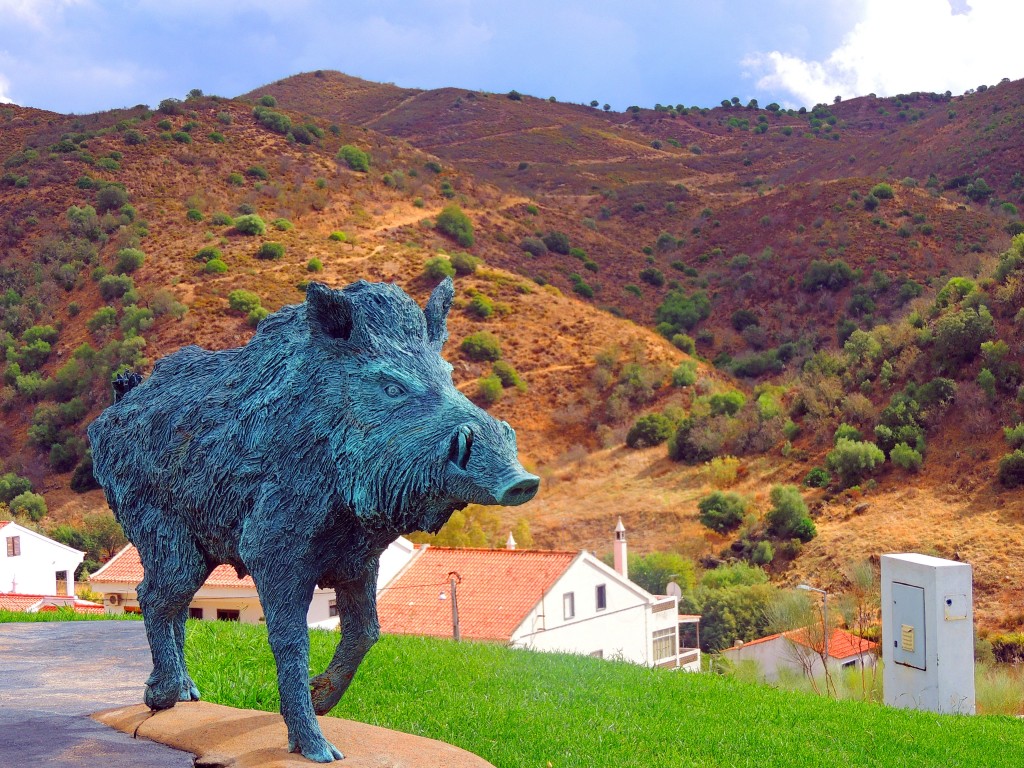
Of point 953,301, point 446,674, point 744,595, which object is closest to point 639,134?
point 953,301

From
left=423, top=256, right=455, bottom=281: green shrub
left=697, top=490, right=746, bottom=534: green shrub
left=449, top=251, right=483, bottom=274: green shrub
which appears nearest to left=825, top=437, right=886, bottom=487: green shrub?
left=697, top=490, right=746, bottom=534: green shrub

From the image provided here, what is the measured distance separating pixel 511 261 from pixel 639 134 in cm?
4615

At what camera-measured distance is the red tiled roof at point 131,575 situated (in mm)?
22641

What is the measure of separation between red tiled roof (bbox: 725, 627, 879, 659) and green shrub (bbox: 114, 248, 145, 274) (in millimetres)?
32429

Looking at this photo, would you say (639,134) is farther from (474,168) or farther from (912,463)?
(912,463)

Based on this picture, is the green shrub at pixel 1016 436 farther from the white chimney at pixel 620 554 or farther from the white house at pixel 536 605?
the white chimney at pixel 620 554

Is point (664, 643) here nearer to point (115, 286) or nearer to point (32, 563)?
point (32, 563)

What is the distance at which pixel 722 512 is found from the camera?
109ft

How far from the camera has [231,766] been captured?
528 centimetres

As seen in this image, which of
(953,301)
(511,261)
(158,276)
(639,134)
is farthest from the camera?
(639,134)

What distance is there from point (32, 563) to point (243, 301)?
59.0 ft

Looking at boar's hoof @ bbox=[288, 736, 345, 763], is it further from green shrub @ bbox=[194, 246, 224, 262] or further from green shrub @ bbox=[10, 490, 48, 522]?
green shrub @ bbox=[194, 246, 224, 262]

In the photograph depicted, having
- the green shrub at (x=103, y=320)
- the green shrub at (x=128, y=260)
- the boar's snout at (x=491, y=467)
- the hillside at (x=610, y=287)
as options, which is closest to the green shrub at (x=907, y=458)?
the hillside at (x=610, y=287)

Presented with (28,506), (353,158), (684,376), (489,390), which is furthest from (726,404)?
(353,158)
